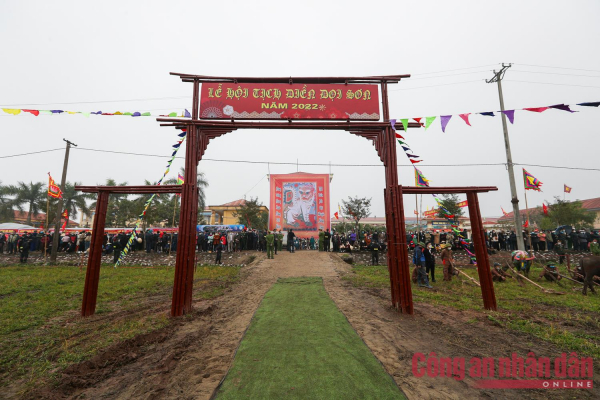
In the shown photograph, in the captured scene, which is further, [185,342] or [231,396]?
[185,342]

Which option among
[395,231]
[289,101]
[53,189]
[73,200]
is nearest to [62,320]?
[289,101]

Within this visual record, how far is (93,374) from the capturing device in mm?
3570

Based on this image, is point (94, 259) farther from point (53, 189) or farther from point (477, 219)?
point (53, 189)

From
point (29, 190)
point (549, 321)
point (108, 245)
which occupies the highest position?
point (29, 190)

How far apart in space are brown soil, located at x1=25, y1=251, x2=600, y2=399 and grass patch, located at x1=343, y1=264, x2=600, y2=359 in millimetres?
442

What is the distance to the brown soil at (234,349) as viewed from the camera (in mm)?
3123

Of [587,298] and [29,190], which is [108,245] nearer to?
[29,190]

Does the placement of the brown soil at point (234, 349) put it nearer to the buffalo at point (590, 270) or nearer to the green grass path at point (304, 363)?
the green grass path at point (304, 363)

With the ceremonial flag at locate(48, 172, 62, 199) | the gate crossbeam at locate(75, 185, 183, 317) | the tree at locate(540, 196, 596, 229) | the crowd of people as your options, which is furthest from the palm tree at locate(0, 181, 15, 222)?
the tree at locate(540, 196, 596, 229)

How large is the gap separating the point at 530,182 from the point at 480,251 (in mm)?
12101

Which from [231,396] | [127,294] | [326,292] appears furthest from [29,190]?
[231,396]

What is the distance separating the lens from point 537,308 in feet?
22.9

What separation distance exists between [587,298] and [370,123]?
8.35 metres

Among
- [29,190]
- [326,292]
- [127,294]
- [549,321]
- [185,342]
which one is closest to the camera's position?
[185,342]
